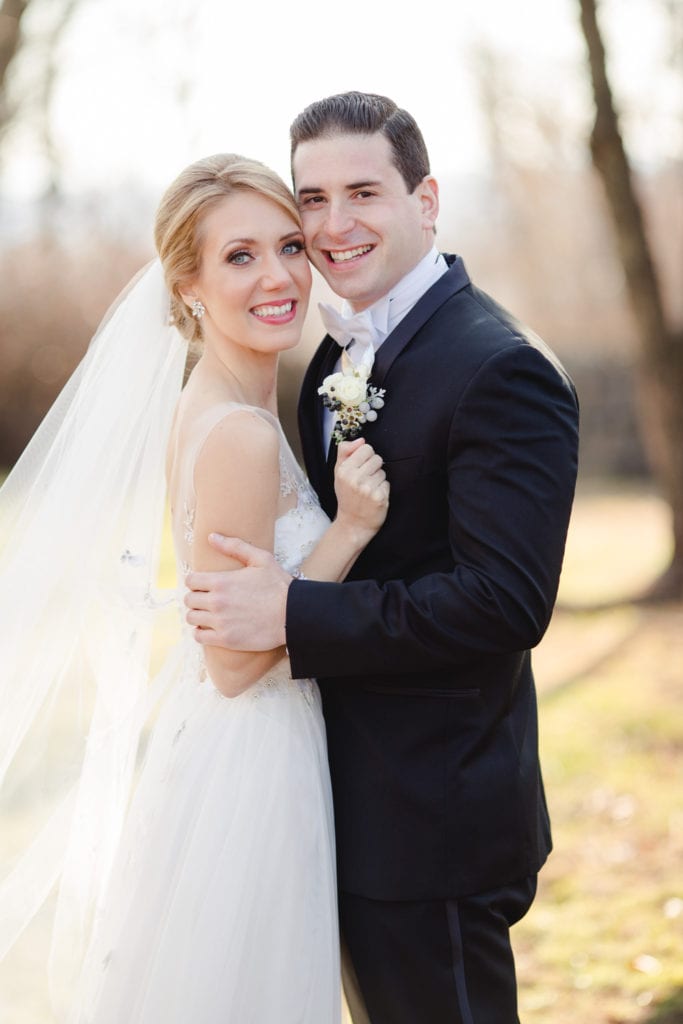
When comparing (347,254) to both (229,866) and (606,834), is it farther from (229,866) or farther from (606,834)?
(606,834)

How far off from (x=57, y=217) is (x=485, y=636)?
13663 millimetres

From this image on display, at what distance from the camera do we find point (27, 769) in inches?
106

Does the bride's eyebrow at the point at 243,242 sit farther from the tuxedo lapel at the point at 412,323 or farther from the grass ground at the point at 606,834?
the grass ground at the point at 606,834

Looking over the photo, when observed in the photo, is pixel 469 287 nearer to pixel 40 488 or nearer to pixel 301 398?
pixel 301 398

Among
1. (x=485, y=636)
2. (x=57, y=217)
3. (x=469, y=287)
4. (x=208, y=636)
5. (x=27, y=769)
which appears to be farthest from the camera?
(x=57, y=217)

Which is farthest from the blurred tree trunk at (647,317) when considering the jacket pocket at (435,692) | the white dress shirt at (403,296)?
the jacket pocket at (435,692)

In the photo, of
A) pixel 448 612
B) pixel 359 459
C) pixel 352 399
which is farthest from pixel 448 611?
pixel 352 399

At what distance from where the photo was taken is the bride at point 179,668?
7.46 feet

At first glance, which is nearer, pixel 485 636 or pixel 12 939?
pixel 485 636

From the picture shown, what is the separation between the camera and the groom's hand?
226cm

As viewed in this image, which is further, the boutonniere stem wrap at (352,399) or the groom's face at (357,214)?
the groom's face at (357,214)

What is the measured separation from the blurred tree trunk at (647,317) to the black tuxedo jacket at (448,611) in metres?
6.49

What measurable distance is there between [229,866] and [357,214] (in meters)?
1.50

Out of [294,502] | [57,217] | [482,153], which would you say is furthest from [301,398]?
[482,153]
